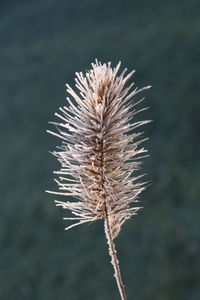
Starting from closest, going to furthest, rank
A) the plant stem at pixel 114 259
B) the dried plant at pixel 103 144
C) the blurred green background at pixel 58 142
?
the plant stem at pixel 114 259
the dried plant at pixel 103 144
the blurred green background at pixel 58 142

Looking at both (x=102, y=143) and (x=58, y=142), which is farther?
(x=58, y=142)

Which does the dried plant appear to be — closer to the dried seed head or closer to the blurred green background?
the dried seed head

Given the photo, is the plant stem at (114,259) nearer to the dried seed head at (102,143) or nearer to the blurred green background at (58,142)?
the dried seed head at (102,143)

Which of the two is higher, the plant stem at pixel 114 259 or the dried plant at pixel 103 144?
the dried plant at pixel 103 144

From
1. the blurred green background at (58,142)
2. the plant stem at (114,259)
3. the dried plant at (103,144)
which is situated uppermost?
the blurred green background at (58,142)

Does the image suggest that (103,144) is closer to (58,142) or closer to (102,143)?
(102,143)

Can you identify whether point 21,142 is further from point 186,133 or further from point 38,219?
point 186,133

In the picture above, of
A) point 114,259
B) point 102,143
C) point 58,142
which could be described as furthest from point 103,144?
point 58,142

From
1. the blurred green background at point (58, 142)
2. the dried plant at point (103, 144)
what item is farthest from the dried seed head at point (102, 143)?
the blurred green background at point (58, 142)

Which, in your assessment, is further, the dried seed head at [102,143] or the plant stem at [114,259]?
the dried seed head at [102,143]
